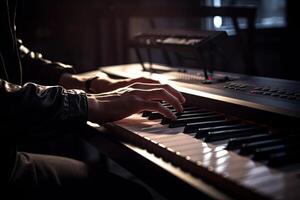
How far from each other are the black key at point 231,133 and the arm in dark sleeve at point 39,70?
1.02m

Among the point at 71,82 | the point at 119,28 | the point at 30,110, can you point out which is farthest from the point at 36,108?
the point at 119,28

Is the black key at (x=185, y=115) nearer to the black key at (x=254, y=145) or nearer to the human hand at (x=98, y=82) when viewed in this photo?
the human hand at (x=98, y=82)

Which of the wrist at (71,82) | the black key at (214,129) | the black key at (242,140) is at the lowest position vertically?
the black key at (214,129)

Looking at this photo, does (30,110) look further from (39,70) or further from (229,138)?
(39,70)

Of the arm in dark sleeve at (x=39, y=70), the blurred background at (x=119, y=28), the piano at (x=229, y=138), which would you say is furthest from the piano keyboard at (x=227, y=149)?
the blurred background at (x=119, y=28)

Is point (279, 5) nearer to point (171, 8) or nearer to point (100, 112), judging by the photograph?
point (171, 8)

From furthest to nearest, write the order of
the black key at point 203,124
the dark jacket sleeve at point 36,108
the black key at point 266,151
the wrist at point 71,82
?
the wrist at point 71,82 → the black key at point 203,124 → the dark jacket sleeve at point 36,108 → the black key at point 266,151

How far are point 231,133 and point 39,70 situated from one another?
1110 millimetres

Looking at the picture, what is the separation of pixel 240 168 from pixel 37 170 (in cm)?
79

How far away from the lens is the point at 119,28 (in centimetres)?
346

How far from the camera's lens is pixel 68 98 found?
1.06 m

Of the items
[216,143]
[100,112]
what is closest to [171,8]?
[100,112]

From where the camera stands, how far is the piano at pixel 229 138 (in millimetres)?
739

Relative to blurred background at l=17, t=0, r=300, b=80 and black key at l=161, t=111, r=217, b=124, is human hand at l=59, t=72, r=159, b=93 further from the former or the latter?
blurred background at l=17, t=0, r=300, b=80
